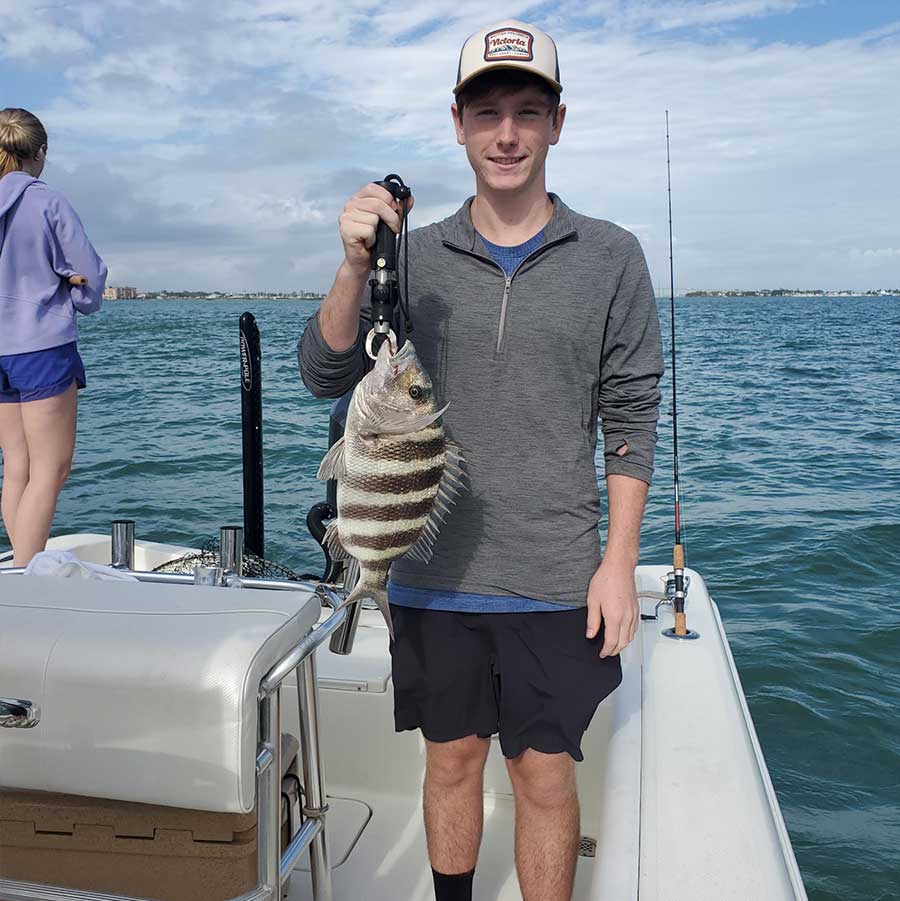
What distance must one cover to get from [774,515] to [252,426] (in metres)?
6.61

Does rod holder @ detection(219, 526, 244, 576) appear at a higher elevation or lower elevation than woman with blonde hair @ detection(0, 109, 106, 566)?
lower

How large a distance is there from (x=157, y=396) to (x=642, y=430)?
737 inches

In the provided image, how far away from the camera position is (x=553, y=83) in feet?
6.81

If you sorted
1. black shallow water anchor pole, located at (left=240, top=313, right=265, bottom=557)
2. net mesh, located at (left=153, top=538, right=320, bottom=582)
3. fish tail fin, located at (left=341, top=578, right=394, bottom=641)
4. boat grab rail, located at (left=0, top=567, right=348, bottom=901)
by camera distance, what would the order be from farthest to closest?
1. black shallow water anchor pole, located at (left=240, top=313, right=265, bottom=557)
2. net mesh, located at (left=153, top=538, right=320, bottom=582)
3. fish tail fin, located at (left=341, top=578, right=394, bottom=641)
4. boat grab rail, located at (left=0, top=567, right=348, bottom=901)

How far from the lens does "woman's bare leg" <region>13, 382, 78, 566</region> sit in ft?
12.2

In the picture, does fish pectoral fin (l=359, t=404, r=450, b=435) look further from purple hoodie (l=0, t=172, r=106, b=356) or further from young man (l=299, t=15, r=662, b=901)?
purple hoodie (l=0, t=172, r=106, b=356)

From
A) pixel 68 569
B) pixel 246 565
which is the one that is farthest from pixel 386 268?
pixel 246 565

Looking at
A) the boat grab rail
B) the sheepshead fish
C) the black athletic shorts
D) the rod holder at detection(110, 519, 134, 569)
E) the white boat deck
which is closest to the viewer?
the boat grab rail

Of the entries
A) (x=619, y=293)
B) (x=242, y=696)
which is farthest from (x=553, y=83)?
(x=242, y=696)

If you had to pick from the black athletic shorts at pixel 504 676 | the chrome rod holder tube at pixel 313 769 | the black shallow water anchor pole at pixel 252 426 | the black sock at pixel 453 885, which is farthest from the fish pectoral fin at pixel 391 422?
the black shallow water anchor pole at pixel 252 426

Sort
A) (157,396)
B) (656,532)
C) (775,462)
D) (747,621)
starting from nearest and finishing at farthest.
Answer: (747,621) < (656,532) < (775,462) < (157,396)

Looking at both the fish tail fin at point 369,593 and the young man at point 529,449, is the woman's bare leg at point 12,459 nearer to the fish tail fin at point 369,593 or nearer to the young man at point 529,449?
the young man at point 529,449

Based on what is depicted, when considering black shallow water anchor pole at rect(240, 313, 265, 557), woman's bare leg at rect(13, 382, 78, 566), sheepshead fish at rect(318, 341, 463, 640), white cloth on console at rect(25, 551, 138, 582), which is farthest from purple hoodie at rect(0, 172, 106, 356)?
sheepshead fish at rect(318, 341, 463, 640)

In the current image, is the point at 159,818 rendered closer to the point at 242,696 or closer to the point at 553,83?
the point at 242,696
